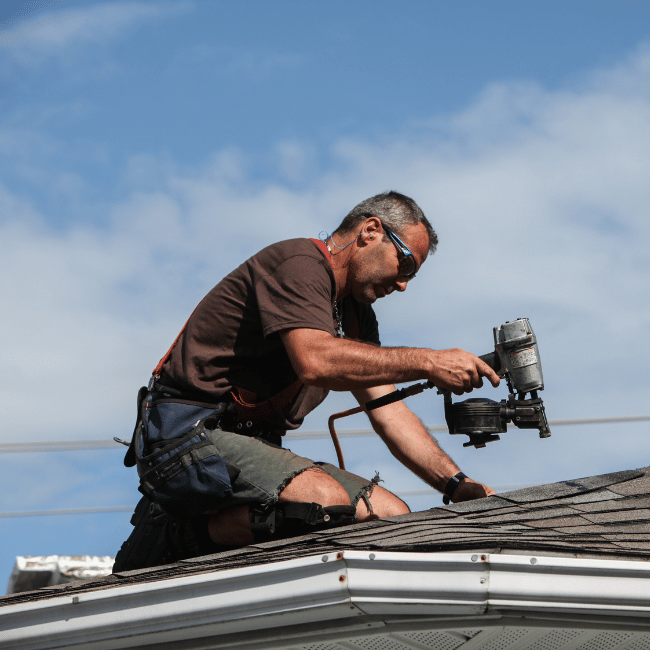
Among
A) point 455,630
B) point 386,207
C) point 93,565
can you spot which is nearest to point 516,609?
point 455,630

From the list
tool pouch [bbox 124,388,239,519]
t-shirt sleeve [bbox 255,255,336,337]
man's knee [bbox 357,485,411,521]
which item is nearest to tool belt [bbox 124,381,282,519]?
tool pouch [bbox 124,388,239,519]

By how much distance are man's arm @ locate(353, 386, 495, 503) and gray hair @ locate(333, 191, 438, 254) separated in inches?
35.6

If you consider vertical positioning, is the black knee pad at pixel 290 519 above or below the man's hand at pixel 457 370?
below

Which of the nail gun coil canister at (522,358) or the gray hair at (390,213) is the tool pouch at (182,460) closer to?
the gray hair at (390,213)

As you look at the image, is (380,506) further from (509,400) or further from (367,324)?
(367,324)

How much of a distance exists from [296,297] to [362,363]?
1.28 ft

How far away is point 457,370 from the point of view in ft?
11.0

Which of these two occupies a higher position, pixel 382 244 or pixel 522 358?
pixel 382 244

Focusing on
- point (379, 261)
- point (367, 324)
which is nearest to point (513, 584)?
point (379, 261)

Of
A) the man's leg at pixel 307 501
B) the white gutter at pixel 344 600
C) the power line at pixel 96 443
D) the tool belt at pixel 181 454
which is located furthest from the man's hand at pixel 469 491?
the power line at pixel 96 443

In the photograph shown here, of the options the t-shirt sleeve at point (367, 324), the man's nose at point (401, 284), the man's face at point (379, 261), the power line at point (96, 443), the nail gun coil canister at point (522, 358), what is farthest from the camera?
the power line at point (96, 443)

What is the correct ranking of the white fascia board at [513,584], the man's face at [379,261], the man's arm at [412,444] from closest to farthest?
1. the white fascia board at [513,584]
2. the man's face at [379,261]
3. the man's arm at [412,444]

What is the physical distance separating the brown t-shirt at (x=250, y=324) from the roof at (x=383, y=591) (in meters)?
0.79

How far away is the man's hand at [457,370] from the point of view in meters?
3.35
